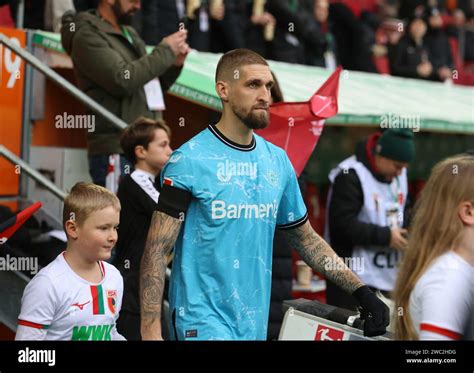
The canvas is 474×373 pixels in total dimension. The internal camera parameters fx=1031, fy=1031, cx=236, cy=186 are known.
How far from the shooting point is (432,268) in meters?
3.42

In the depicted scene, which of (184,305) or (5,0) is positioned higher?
A: (5,0)

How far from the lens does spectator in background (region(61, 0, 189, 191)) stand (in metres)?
6.65

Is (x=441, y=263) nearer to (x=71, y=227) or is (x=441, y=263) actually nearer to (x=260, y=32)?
(x=71, y=227)

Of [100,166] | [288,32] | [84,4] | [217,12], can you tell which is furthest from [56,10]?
[288,32]

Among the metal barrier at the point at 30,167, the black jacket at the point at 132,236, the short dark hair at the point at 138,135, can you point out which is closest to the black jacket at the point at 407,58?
the metal barrier at the point at 30,167

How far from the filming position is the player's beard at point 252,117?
4.45m

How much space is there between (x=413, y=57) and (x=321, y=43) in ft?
6.44

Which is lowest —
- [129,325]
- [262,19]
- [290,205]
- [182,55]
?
[129,325]

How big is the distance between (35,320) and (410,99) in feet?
25.6

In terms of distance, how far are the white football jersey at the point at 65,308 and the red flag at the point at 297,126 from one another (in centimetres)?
221

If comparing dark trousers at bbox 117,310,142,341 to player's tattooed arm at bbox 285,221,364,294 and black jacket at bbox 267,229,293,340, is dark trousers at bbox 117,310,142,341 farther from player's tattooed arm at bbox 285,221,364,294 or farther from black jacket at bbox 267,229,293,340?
player's tattooed arm at bbox 285,221,364,294

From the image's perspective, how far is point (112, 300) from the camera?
15.2 ft
